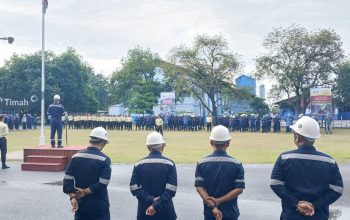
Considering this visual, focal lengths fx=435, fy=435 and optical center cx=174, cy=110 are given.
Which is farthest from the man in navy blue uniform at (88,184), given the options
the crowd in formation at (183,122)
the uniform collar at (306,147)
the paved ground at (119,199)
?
the crowd in formation at (183,122)

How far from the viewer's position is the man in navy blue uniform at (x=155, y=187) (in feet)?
17.8

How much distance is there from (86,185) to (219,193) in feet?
5.59

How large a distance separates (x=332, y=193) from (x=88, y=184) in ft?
9.66

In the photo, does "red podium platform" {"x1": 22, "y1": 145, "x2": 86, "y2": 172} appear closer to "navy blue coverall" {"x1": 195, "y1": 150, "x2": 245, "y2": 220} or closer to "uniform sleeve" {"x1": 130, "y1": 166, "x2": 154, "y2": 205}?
"uniform sleeve" {"x1": 130, "y1": 166, "x2": 154, "y2": 205}

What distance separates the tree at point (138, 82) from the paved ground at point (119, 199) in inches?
2028

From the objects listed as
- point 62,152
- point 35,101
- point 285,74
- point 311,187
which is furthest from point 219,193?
point 35,101

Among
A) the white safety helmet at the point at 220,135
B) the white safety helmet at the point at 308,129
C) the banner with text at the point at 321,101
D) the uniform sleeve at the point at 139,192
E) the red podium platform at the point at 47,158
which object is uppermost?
the banner with text at the point at 321,101

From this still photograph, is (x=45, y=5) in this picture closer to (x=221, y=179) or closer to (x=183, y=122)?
(x=221, y=179)

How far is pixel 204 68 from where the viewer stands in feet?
175

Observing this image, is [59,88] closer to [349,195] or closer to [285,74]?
[285,74]

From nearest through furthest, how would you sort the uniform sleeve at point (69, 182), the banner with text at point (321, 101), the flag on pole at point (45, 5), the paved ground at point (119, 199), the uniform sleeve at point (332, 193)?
the uniform sleeve at point (332, 193) < the uniform sleeve at point (69, 182) < the paved ground at point (119, 199) < the flag on pole at point (45, 5) < the banner with text at point (321, 101)

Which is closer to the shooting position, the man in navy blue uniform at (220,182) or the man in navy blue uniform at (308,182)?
the man in navy blue uniform at (308,182)

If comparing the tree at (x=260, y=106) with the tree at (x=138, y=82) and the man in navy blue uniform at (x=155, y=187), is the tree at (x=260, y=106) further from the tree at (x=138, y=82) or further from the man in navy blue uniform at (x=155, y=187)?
the man in navy blue uniform at (x=155, y=187)

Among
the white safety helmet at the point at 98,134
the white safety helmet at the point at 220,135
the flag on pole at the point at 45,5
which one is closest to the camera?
the white safety helmet at the point at 220,135
